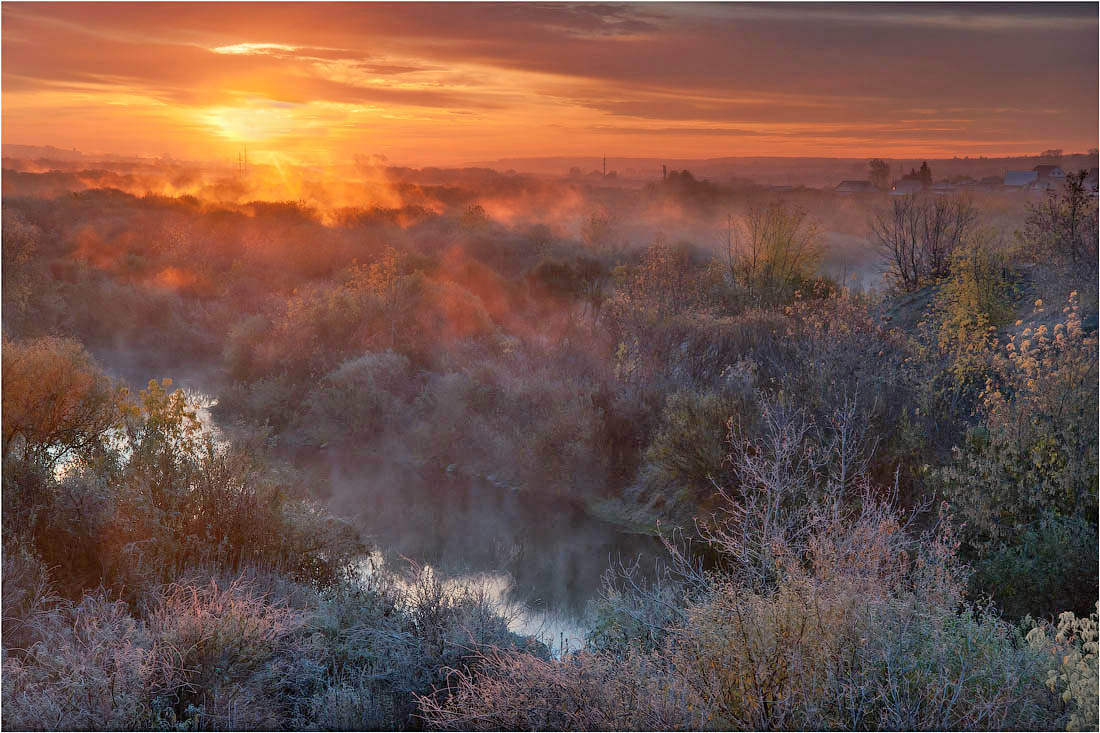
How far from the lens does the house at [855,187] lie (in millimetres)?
59584

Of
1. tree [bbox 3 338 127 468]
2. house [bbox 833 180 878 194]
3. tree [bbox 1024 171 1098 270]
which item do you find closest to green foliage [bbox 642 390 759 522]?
tree [bbox 1024 171 1098 270]

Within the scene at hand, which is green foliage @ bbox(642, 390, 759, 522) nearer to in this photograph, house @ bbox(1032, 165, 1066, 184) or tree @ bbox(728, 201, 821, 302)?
house @ bbox(1032, 165, 1066, 184)

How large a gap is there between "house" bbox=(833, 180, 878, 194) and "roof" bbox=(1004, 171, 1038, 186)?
80.3 ft

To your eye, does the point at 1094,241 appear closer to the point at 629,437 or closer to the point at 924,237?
the point at 924,237

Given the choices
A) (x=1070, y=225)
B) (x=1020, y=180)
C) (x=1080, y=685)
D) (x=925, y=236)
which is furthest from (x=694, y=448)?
(x=1020, y=180)

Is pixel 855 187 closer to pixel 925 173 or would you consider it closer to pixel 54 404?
pixel 925 173

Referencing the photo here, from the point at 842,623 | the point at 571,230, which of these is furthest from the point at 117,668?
the point at 571,230

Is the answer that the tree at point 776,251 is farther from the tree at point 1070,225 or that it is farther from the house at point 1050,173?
the tree at point 1070,225

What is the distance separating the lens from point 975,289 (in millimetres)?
19531

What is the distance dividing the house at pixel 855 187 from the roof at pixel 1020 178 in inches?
963

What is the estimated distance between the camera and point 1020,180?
3150 centimetres

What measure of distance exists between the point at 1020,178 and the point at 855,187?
105ft

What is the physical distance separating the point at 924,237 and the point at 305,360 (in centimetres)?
1844

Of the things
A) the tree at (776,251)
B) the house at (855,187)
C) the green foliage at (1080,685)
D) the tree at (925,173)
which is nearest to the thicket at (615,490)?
the green foliage at (1080,685)
